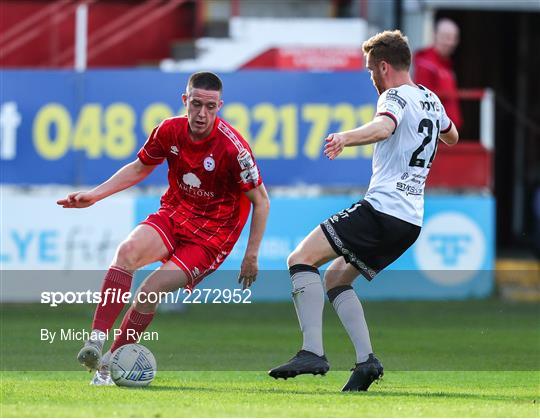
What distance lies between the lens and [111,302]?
907 centimetres

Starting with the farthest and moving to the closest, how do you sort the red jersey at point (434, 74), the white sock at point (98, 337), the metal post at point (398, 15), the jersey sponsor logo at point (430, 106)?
the metal post at point (398, 15) → the red jersey at point (434, 74) → the jersey sponsor logo at point (430, 106) → the white sock at point (98, 337)

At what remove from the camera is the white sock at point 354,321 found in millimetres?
8969

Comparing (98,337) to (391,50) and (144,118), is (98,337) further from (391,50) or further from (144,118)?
(144,118)

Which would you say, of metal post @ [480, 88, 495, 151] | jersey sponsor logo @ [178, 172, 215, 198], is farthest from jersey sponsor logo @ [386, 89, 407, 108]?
metal post @ [480, 88, 495, 151]

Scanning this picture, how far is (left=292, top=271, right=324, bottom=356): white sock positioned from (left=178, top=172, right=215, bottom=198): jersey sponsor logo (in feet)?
3.02

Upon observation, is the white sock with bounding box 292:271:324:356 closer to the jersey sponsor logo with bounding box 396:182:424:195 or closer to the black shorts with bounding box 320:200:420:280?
the black shorts with bounding box 320:200:420:280

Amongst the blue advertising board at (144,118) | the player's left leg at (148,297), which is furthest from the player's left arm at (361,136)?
the blue advertising board at (144,118)

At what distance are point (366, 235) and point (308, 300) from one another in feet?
1.83

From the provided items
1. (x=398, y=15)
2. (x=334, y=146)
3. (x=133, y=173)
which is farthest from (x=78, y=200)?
(x=398, y=15)

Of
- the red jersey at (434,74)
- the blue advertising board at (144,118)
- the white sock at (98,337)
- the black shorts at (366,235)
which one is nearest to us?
the white sock at (98,337)

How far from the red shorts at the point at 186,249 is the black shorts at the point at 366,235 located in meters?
0.87

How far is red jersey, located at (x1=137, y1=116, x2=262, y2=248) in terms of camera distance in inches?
368

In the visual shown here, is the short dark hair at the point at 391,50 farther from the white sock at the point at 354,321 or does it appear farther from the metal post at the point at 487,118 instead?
the metal post at the point at 487,118

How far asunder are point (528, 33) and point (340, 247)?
644 inches
